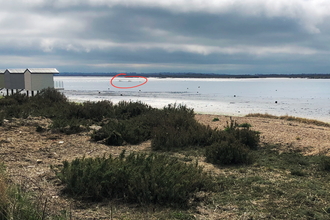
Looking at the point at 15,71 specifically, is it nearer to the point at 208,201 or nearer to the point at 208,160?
the point at 208,160

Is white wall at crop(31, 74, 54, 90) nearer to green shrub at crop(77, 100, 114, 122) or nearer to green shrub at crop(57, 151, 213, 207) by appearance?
green shrub at crop(77, 100, 114, 122)

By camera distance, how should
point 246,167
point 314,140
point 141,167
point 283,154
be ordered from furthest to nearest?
1. point 314,140
2. point 283,154
3. point 246,167
4. point 141,167

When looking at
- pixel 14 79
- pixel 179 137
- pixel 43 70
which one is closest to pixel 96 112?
pixel 179 137

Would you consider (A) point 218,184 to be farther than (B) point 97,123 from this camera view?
No

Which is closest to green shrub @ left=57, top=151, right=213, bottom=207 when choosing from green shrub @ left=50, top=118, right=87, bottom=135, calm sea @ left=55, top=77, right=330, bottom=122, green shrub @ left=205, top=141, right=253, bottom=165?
green shrub @ left=205, top=141, right=253, bottom=165

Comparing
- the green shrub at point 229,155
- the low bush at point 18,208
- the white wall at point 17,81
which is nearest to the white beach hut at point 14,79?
the white wall at point 17,81

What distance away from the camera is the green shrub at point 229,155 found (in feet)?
25.6

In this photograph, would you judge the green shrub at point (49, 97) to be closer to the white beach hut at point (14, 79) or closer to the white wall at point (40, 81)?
the white wall at point (40, 81)

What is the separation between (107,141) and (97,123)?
136 inches

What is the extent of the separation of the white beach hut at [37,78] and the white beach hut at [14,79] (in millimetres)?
745

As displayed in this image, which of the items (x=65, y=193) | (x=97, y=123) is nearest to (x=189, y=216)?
(x=65, y=193)

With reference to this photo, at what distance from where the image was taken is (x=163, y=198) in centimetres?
512

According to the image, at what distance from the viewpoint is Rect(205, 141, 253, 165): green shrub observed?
308 inches

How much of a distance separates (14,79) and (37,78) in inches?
123
